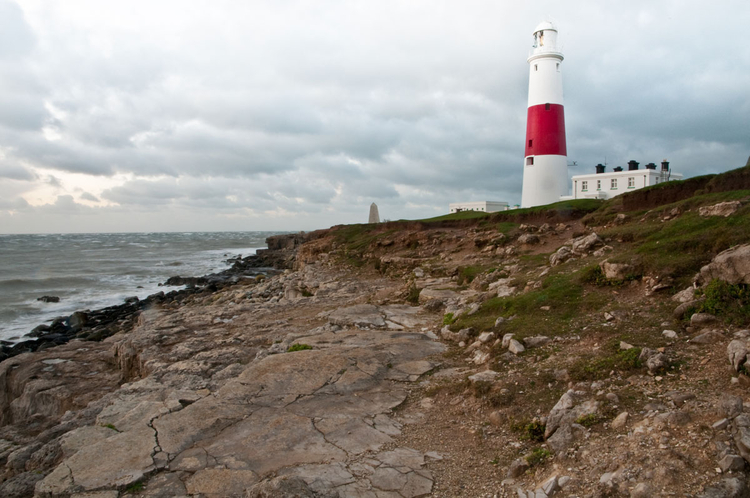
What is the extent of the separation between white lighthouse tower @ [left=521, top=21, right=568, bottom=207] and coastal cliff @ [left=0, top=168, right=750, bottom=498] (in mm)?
17380

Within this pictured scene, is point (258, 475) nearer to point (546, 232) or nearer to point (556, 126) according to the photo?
point (546, 232)

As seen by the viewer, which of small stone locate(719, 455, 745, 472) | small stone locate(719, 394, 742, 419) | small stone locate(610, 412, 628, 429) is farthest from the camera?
small stone locate(610, 412, 628, 429)

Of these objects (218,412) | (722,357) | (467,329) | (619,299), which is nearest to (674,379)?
(722,357)

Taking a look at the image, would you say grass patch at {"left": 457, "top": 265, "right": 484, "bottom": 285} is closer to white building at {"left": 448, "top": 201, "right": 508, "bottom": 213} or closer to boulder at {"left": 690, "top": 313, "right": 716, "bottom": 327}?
boulder at {"left": 690, "top": 313, "right": 716, "bottom": 327}

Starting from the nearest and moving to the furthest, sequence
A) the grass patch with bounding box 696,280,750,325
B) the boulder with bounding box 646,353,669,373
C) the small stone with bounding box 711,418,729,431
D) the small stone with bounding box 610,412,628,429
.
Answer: the small stone with bounding box 711,418,729,431, the small stone with bounding box 610,412,628,429, the boulder with bounding box 646,353,669,373, the grass patch with bounding box 696,280,750,325

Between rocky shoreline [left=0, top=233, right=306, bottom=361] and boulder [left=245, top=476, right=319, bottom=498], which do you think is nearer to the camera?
boulder [left=245, top=476, right=319, bottom=498]

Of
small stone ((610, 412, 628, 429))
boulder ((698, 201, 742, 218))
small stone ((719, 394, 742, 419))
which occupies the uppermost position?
boulder ((698, 201, 742, 218))

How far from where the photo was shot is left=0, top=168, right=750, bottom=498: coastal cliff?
414cm

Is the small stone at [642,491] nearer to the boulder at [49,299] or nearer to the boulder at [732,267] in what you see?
the boulder at [732,267]

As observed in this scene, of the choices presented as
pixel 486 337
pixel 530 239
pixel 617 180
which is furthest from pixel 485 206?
pixel 486 337

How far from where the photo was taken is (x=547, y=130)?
28.1 m

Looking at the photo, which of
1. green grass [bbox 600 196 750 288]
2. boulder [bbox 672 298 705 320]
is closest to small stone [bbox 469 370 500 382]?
boulder [bbox 672 298 705 320]

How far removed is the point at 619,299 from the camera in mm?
7719

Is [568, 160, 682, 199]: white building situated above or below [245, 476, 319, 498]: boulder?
above
